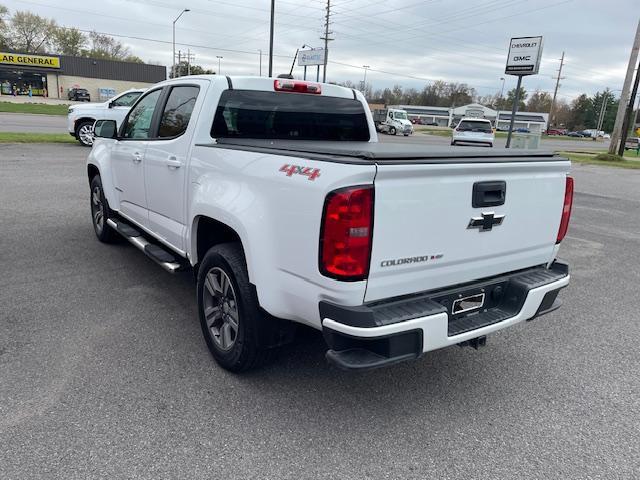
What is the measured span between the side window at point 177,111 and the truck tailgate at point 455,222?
2.15 meters

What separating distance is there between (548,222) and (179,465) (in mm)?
2634

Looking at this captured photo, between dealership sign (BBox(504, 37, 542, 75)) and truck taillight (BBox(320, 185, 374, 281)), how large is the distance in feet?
56.8

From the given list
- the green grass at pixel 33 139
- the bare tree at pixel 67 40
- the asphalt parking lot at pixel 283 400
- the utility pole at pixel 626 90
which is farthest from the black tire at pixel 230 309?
the bare tree at pixel 67 40

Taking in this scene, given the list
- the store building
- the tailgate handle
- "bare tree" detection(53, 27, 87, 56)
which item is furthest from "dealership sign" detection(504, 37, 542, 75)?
"bare tree" detection(53, 27, 87, 56)

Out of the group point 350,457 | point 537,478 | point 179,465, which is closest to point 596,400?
point 537,478

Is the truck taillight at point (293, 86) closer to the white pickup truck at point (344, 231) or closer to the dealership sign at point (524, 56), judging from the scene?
the white pickup truck at point (344, 231)

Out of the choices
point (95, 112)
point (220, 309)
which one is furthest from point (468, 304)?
point (95, 112)

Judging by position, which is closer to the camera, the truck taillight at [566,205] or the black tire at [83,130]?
the truck taillight at [566,205]

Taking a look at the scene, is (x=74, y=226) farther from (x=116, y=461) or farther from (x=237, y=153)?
(x=116, y=461)

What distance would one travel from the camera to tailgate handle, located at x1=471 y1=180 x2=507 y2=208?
2.74 metres

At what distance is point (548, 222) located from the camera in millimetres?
3238

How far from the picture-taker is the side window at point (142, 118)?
4648 mm

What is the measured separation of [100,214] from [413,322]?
16.1ft

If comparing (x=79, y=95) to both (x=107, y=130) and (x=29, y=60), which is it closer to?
(x=29, y=60)
